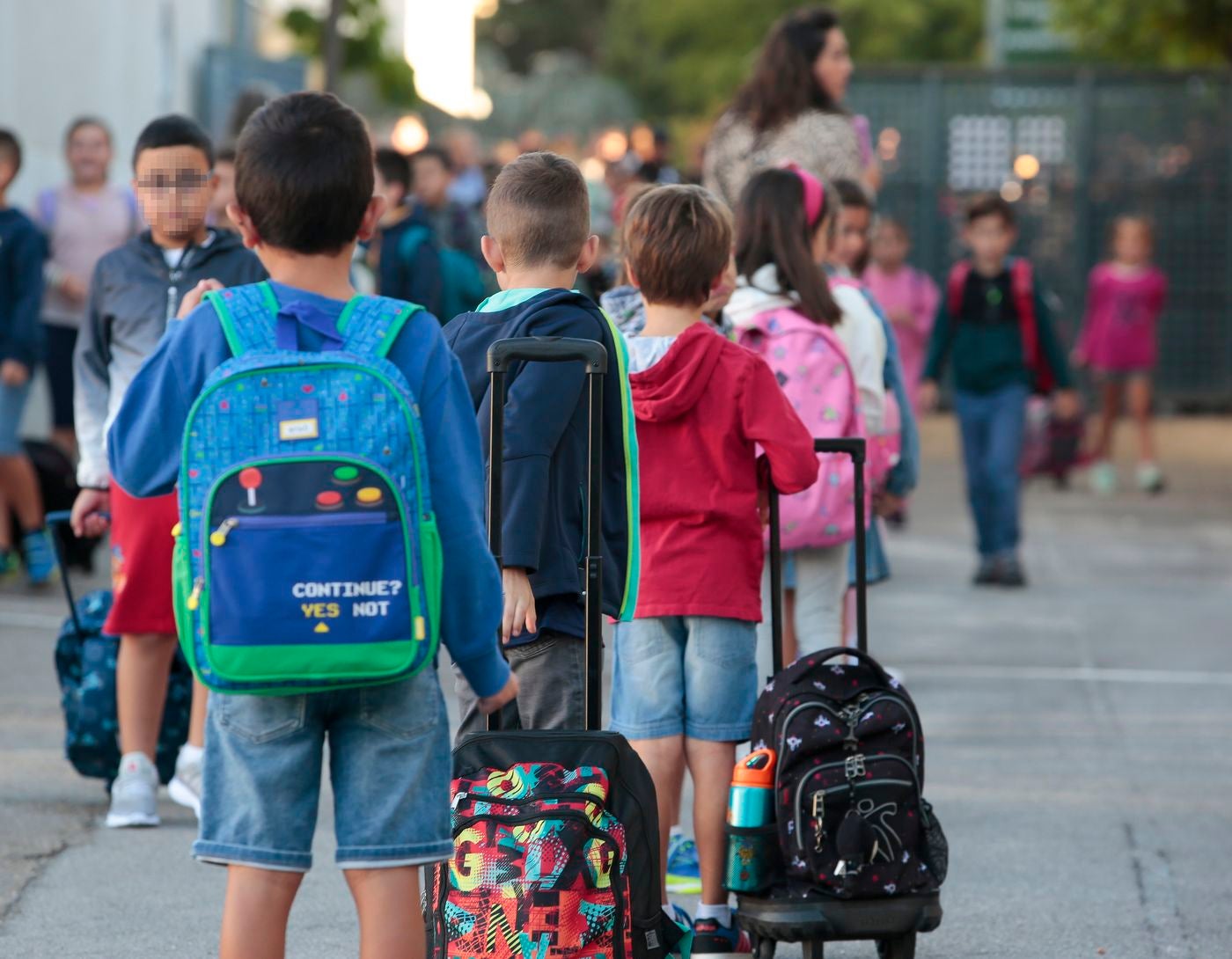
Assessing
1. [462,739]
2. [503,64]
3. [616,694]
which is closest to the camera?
[462,739]

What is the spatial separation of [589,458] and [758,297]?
1.84 meters

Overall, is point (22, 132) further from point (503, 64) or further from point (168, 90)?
point (503, 64)

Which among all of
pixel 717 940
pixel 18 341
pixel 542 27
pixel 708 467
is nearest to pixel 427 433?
pixel 708 467

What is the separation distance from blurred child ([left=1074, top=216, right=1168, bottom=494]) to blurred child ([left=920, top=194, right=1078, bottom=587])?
5165 mm

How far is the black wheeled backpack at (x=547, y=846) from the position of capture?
3.71 m

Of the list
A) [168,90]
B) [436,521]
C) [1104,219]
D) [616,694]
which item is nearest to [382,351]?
[436,521]

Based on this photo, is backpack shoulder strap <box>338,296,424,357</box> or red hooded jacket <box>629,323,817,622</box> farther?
red hooded jacket <box>629,323,817,622</box>

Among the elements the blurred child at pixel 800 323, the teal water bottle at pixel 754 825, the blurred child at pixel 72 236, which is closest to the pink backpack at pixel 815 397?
the blurred child at pixel 800 323

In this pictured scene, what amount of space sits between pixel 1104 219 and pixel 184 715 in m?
17.2

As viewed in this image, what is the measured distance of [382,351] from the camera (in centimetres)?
316

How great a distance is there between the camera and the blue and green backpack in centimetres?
305

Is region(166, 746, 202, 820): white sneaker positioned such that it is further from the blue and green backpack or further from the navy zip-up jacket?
the navy zip-up jacket

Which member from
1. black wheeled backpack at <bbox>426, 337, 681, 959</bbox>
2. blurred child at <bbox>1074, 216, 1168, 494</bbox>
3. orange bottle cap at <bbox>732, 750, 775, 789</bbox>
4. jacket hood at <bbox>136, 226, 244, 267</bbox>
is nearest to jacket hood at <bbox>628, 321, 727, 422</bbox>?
black wheeled backpack at <bbox>426, 337, 681, 959</bbox>

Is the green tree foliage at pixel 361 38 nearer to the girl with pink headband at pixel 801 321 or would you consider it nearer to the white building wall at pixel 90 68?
the white building wall at pixel 90 68
